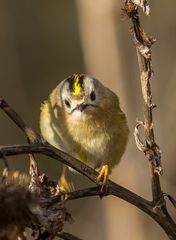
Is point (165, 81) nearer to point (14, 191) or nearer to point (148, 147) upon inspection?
point (148, 147)

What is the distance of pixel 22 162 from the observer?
5.48 meters

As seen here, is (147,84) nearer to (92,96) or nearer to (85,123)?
(85,123)

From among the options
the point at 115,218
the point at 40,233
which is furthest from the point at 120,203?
the point at 40,233

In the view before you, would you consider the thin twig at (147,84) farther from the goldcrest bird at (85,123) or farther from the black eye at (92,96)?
the black eye at (92,96)

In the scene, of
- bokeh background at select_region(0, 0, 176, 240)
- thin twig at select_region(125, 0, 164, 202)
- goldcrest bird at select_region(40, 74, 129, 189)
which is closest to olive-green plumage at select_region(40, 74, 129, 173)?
goldcrest bird at select_region(40, 74, 129, 189)

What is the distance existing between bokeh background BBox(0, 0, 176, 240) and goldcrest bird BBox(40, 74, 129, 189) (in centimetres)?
50

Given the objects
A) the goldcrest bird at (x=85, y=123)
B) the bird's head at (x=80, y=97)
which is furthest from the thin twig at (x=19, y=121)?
the bird's head at (x=80, y=97)

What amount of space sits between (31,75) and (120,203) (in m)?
3.39

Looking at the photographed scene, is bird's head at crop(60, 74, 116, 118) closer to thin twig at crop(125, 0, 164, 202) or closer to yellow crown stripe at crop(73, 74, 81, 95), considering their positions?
yellow crown stripe at crop(73, 74, 81, 95)

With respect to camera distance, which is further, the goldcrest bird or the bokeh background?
the bokeh background

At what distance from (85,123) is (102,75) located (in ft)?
2.72

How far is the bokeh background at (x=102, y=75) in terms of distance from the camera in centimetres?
320

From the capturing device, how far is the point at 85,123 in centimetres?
262

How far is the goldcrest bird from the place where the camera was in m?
2.51
